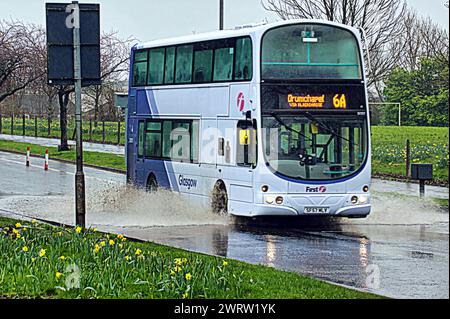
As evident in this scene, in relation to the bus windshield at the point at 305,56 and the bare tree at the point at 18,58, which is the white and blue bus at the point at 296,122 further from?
the bare tree at the point at 18,58

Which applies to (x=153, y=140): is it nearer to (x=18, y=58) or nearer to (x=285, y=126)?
(x=285, y=126)

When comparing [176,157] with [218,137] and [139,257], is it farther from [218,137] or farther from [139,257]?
[139,257]

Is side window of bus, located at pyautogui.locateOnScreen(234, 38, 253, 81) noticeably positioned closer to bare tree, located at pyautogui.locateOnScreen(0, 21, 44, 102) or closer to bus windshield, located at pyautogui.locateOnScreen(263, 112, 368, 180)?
bus windshield, located at pyautogui.locateOnScreen(263, 112, 368, 180)

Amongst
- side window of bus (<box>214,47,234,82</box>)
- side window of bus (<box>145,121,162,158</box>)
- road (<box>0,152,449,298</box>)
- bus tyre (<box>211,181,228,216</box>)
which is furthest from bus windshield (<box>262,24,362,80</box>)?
side window of bus (<box>145,121,162,158</box>)

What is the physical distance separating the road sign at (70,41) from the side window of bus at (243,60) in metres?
4.12

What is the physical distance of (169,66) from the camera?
82.5ft

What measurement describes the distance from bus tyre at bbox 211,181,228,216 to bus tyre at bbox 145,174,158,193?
337 cm

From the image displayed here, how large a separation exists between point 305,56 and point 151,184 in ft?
21.5

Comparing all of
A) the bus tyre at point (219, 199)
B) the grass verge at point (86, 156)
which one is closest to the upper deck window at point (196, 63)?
the bus tyre at point (219, 199)

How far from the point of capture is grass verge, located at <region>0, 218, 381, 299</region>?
10664 millimetres

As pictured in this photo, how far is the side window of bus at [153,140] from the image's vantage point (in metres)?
25.5

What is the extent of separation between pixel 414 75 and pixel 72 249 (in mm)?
37626

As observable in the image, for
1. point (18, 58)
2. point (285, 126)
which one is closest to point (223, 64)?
point (285, 126)
